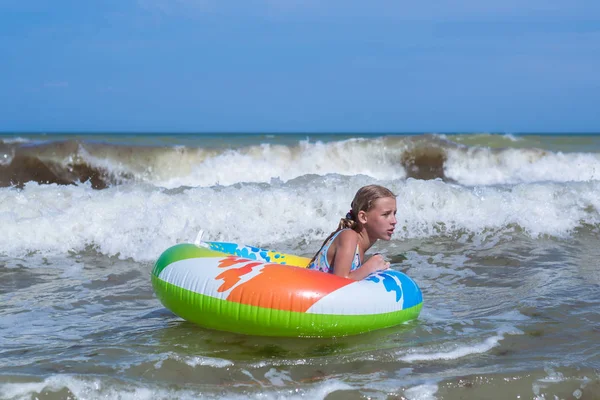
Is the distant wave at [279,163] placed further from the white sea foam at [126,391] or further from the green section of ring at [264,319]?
the white sea foam at [126,391]

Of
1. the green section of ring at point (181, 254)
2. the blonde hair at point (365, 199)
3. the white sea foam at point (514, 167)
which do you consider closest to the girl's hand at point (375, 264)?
the blonde hair at point (365, 199)

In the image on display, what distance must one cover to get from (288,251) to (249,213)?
126 cm

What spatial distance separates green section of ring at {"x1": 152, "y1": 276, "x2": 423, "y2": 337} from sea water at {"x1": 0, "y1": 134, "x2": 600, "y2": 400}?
0.09 m

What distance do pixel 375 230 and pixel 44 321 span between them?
8.63 feet

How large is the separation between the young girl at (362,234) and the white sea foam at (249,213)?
3483 millimetres

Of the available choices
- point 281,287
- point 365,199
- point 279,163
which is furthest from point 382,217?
point 279,163

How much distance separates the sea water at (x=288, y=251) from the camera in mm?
3711

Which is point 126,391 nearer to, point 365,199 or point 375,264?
point 375,264

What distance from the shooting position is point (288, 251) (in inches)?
319

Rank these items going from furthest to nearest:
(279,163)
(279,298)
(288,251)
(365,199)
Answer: (279,163)
(288,251)
(365,199)
(279,298)

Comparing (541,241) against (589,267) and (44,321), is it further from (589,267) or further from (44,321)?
(44,321)

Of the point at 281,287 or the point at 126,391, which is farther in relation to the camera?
the point at 281,287

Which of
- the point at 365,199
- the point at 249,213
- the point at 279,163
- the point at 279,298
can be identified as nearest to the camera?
the point at 279,298

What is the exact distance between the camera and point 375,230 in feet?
16.2
